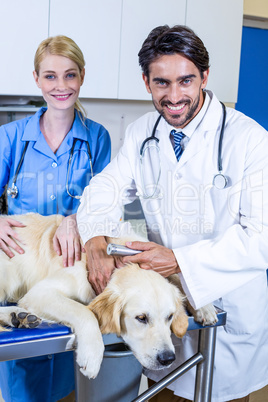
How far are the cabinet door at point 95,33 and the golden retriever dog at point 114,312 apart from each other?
194cm

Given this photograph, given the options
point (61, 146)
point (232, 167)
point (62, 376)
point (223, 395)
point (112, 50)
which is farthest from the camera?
point (112, 50)

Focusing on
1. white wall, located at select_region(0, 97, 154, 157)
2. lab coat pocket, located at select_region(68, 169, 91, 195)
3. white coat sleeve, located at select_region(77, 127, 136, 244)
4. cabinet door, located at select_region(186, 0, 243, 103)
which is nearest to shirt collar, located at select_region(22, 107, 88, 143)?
lab coat pocket, located at select_region(68, 169, 91, 195)

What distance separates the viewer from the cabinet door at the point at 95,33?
276 centimetres

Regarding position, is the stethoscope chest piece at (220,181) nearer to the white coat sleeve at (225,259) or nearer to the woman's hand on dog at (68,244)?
the white coat sleeve at (225,259)

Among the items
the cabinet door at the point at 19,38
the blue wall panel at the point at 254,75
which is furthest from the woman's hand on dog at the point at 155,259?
the blue wall panel at the point at 254,75

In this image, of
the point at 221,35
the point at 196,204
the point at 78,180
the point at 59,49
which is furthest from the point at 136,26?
the point at 196,204

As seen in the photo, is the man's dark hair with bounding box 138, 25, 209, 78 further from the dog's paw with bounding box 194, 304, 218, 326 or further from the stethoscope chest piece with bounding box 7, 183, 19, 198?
the stethoscope chest piece with bounding box 7, 183, 19, 198

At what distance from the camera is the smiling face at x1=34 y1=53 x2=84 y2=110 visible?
1885mm

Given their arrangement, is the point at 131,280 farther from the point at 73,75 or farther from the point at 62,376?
the point at 73,75

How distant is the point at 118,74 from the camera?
10.1 feet

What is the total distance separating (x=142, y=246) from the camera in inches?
48.1

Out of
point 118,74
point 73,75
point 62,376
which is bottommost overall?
point 62,376

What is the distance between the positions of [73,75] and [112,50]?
114 centimetres

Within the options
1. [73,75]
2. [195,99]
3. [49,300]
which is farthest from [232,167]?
[73,75]
